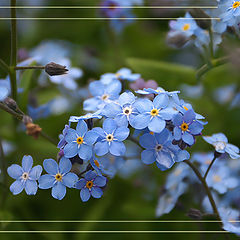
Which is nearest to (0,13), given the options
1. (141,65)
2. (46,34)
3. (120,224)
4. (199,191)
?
(46,34)

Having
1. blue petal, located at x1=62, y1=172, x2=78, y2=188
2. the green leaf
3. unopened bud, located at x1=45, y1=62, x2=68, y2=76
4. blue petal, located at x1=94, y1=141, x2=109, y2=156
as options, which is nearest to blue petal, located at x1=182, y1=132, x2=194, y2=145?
blue petal, located at x1=94, y1=141, x2=109, y2=156

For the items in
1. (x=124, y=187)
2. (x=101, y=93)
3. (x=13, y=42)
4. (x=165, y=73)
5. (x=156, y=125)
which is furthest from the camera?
(x=124, y=187)

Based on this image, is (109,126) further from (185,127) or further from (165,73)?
(165,73)

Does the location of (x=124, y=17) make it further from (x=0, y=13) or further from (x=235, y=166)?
(x=235, y=166)

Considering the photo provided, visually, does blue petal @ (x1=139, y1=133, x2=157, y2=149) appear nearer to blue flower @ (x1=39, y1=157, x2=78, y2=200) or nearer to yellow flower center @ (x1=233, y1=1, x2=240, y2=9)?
blue flower @ (x1=39, y1=157, x2=78, y2=200)

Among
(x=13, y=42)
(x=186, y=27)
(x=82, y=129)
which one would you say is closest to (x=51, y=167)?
(x=82, y=129)

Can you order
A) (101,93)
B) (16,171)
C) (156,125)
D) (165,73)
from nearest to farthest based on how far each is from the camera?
(156,125) → (16,171) → (101,93) → (165,73)

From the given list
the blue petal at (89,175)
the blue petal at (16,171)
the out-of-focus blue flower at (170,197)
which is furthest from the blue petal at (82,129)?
the out-of-focus blue flower at (170,197)
